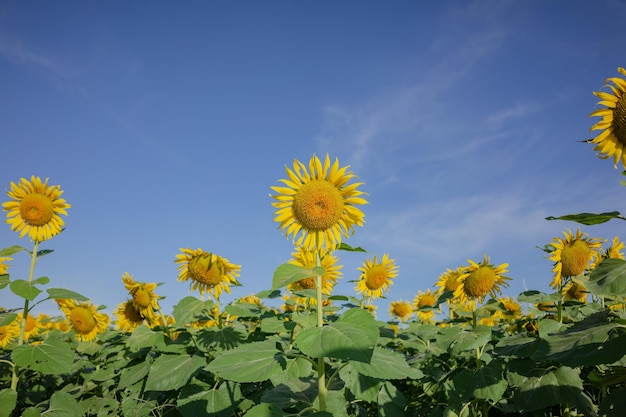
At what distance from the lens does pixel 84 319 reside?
7.68 metres

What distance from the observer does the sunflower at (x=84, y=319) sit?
7.70 m

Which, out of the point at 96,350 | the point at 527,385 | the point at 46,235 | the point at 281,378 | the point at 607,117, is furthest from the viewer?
the point at 96,350

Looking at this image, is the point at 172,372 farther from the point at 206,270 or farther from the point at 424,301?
the point at 424,301

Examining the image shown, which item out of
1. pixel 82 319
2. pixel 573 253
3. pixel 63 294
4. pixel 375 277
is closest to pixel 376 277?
pixel 375 277

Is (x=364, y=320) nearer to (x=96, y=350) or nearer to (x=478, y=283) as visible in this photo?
(x=478, y=283)

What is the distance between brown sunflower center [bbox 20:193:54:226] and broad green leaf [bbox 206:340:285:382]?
434 centimetres

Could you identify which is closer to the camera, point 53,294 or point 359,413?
point 359,413

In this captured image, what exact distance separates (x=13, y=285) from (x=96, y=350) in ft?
8.42

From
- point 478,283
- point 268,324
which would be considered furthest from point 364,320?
point 478,283

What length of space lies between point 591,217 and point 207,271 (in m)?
3.81

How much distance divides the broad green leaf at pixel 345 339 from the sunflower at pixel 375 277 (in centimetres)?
534

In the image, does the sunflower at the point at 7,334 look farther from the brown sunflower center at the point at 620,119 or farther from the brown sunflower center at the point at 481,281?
the brown sunflower center at the point at 620,119

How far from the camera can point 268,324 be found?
4.22 m

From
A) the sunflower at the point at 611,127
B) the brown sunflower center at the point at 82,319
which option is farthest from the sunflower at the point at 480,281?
the brown sunflower center at the point at 82,319
